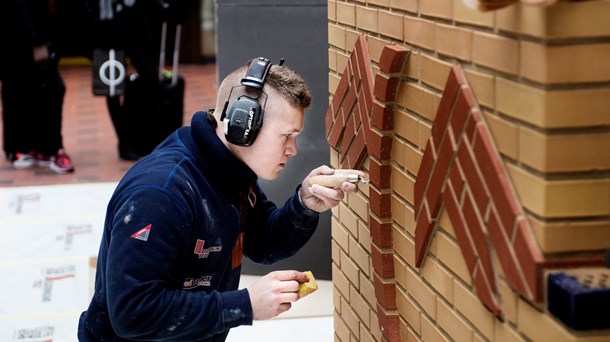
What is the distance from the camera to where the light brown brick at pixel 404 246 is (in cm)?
248

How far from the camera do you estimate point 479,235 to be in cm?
192

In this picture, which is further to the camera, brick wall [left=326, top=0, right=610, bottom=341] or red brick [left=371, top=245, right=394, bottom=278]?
red brick [left=371, top=245, right=394, bottom=278]

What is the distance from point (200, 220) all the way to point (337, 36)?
825 millimetres

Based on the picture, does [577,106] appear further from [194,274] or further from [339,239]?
[339,239]

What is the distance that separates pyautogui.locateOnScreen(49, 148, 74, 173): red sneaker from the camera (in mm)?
8504

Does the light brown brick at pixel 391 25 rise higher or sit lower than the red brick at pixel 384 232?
higher

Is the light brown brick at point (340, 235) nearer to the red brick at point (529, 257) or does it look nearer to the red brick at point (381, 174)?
the red brick at point (381, 174)

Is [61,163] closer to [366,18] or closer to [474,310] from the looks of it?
[366,18]

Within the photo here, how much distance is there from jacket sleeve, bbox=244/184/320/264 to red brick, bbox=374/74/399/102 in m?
0.67

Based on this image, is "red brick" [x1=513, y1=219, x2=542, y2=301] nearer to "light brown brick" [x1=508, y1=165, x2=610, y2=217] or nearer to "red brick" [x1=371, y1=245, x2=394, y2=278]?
"light brown brick" [x1=508, y1=165, x2=610, y2=217]

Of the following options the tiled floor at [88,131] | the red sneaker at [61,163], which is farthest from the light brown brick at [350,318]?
the red sneaker at [61,163]

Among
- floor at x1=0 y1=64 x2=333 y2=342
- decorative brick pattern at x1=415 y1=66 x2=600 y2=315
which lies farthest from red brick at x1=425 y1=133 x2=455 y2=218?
floor at x1=0 y1=64 x2=333 y2=342

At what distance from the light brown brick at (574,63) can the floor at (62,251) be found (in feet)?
10.7

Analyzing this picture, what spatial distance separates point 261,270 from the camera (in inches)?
222
